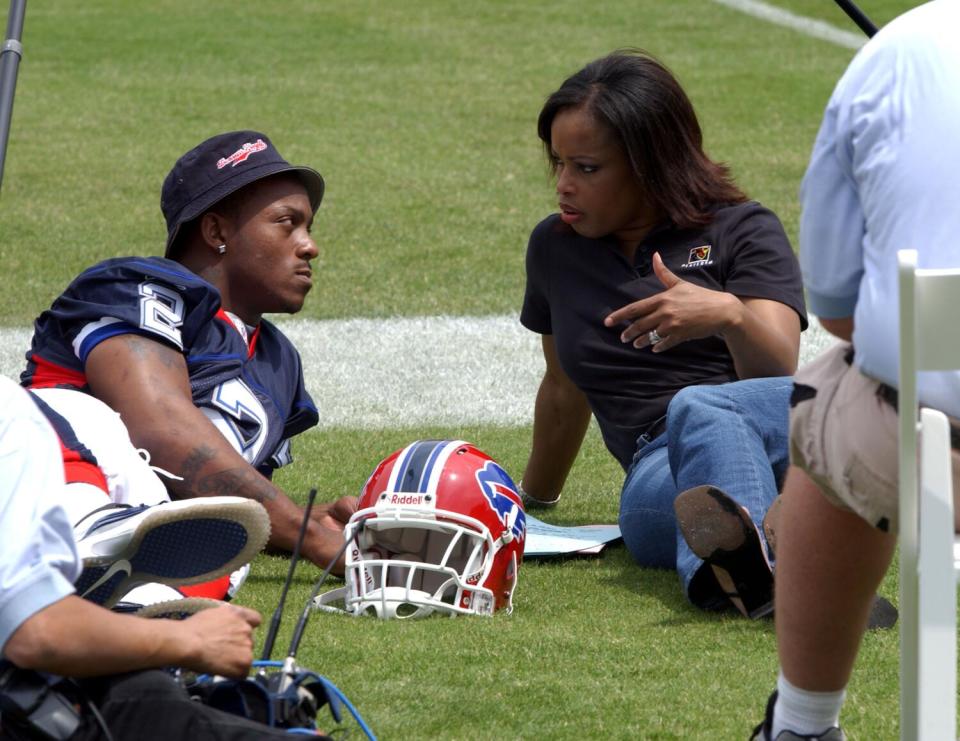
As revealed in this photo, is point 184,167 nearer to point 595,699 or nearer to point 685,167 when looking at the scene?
point 685,167

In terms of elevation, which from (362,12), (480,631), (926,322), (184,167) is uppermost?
(926,322)

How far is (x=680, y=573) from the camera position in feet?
12.5

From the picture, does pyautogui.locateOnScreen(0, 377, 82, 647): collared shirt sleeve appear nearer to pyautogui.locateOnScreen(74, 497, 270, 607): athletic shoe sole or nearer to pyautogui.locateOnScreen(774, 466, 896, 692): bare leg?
pyautogui.locateOnScreen(74, 497, 270, 607): athletic shoe sole

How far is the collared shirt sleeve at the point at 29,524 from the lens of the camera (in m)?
2.12

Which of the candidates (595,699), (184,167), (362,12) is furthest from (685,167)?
(362,12)

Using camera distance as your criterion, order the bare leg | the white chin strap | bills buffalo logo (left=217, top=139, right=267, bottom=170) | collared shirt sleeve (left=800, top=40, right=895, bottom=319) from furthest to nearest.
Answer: bills buffalo logo (left=217, top=139, right=267, bottom=170)
the white chin strap
the bare leg
collared shirt sleeve (left=800, top=40, right=895, bottom=319)

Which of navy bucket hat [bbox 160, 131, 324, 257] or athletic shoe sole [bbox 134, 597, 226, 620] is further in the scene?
navy bucket hat [bbox 160, 131, 324, 257]

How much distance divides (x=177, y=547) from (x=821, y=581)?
124 centimetres

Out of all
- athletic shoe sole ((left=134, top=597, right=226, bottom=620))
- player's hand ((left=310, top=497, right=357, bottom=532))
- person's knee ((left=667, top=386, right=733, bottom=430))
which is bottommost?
player's hand ((left=310, top=497, right=357, bottom=532))

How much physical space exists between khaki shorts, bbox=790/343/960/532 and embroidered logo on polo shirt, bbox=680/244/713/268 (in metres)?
1.72

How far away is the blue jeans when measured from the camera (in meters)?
3.79

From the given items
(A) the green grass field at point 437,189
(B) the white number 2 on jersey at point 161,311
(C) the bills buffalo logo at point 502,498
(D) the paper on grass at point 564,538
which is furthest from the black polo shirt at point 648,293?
(B) the white number 2 on jersey at point 161,311

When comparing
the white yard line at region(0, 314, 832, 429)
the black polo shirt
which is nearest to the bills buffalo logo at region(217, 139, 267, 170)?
the black polo shirt

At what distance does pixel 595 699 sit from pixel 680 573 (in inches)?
26.6
